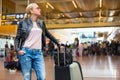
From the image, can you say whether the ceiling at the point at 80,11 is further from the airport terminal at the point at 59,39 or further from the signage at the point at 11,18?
the signage at the point at 11,18

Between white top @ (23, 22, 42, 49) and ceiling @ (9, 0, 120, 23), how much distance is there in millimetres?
25059

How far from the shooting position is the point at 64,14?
133ft

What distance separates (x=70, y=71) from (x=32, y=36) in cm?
75

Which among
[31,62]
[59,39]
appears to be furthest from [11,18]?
[31,62]

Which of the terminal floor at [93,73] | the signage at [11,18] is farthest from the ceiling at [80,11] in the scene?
the terminal floor at [93,73]

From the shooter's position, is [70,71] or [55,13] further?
[55,13]

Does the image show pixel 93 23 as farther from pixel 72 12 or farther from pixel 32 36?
pixel 32 36

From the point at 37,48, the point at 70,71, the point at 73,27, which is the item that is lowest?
the point at 70,71

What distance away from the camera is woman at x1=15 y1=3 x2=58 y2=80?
4391 millimetres

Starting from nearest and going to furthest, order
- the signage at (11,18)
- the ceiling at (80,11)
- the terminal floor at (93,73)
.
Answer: the terminal floor at (93,73), the signage at (11,18), the ceiling at (80,11)

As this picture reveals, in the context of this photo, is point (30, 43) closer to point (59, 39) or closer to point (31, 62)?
point (31, 62)

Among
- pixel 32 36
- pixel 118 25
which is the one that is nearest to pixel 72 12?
pixel 118 25

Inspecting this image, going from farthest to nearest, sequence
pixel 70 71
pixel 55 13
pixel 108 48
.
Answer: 1. pixel 55 13
2. pixel 108 48
3. pixel 70 71

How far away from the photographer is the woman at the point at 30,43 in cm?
439
